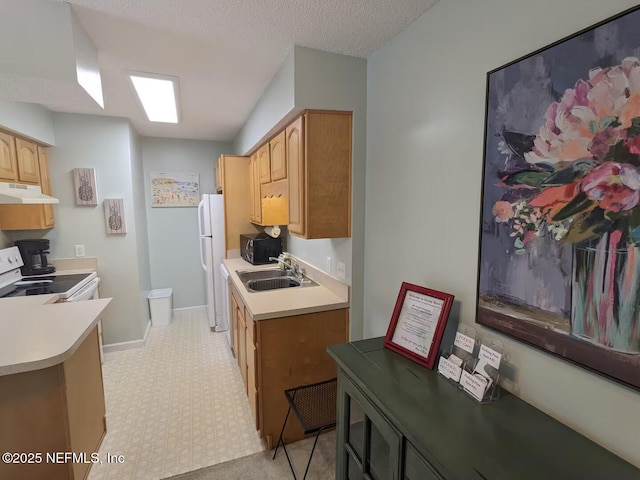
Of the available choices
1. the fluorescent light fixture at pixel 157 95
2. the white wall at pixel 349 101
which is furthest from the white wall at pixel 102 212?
the white wall at pixel 349 101

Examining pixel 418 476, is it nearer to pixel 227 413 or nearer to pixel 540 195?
pixel 540 195

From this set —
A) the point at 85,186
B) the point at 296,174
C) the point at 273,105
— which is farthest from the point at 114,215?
the point at 296,174

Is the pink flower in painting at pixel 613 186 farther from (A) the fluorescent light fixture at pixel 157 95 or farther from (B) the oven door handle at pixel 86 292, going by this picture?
(B) the oven door handle at pixel 86 292

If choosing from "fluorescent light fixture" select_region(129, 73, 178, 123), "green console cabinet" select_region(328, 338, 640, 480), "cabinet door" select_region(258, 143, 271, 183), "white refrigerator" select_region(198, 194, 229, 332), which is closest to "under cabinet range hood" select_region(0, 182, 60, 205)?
"fluorescent light fixture" select_region(129, 73, 178, 123)

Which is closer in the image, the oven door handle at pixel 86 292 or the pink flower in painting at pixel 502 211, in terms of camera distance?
the pink flower in painting at pixel 502 211

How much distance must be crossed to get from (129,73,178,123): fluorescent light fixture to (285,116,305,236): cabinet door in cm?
99

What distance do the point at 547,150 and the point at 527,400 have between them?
0.84 meters

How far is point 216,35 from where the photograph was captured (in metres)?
1.66

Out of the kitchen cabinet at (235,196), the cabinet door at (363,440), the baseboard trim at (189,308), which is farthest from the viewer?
the baseboard trim at (189,308)

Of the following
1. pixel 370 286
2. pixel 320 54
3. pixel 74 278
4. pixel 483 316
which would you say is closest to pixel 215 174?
pixel 74 278

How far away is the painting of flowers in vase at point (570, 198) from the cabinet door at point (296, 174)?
1.08 m

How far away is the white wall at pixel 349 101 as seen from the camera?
1794 millimetres

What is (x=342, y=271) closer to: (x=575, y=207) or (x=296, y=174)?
(x=296, y=174)

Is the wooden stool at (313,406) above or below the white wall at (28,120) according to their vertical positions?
below
